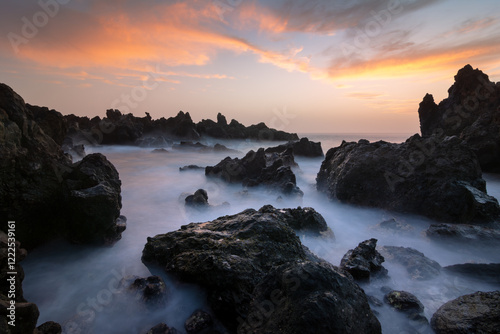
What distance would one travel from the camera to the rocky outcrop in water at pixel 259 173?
11016 mm

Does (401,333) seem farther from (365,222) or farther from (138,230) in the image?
(138,230)

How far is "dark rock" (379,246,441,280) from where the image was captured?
488 centimetres

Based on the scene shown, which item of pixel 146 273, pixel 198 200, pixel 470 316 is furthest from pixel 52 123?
pixel 470 316

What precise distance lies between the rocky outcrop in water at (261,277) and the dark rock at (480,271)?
306 cm

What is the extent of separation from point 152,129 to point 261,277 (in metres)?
51.3

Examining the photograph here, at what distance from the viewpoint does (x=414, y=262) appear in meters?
5.14

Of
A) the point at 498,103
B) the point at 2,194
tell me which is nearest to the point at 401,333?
the point at 2,194

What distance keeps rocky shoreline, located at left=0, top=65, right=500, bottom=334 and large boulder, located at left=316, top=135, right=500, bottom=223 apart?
32mm

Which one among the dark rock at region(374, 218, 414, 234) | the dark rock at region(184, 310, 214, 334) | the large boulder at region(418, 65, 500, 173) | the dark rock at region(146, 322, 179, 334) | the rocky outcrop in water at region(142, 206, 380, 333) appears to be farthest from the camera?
the large boulder at region(418, 65, 500, 173)

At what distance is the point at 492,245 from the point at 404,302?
3585 millimetres

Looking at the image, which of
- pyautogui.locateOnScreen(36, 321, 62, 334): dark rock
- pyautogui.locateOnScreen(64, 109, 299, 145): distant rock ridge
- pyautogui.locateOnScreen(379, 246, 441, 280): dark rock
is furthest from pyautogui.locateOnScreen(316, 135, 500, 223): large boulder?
pyautogui.locateOnScreen(64, 109, 299, 145): distant rock ridge

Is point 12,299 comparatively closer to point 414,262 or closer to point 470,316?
point 470,316

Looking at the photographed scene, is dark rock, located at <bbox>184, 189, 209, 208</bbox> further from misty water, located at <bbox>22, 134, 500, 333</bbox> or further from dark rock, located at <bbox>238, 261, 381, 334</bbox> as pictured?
dark rock, located at <bbox>238, 261, 381, 334</bbox>

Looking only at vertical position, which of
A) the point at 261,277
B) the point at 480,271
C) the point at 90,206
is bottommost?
the point at 480,271
